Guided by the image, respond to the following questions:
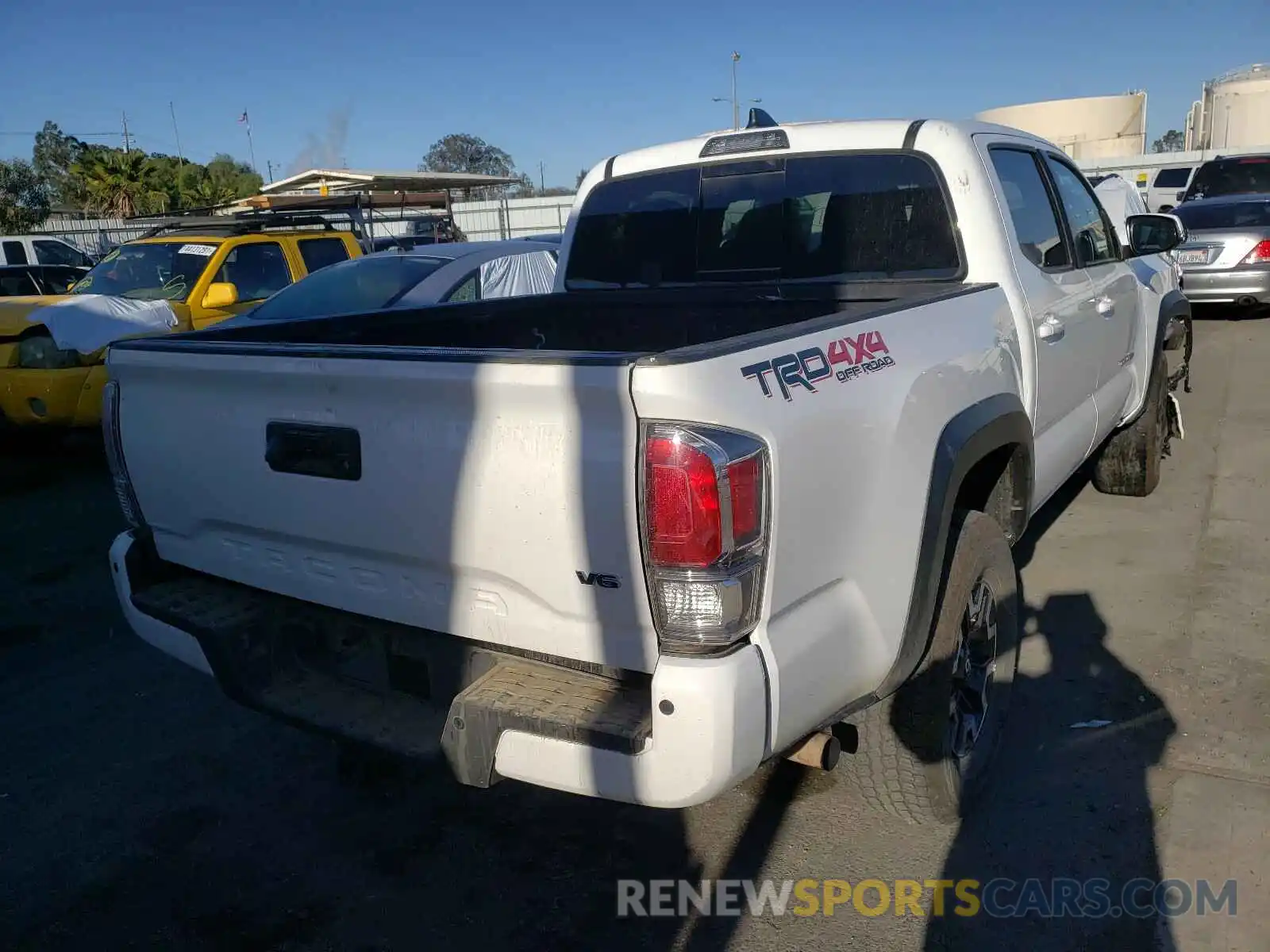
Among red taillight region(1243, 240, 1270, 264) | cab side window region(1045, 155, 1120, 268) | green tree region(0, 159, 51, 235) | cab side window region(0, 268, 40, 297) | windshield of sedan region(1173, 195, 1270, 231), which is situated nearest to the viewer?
cab side window region(1045, 155, 1120, 268)

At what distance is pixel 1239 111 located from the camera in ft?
119

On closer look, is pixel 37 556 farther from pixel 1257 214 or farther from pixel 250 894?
pixel 1257 214

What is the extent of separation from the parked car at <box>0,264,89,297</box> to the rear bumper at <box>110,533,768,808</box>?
10310 mm

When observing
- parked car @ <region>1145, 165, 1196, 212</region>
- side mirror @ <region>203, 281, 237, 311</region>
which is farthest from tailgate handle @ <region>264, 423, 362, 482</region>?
parked car @ <region>1145, 165, 1196, 212</region>

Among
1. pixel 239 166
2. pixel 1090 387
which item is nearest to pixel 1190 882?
pixel 1090 387

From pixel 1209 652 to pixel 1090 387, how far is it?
3.83 ft

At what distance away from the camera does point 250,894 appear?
291cm

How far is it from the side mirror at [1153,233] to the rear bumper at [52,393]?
7087 millimetres

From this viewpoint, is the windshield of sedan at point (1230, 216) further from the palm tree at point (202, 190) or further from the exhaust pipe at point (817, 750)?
the palm tree at point (202, 190)

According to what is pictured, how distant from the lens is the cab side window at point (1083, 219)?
14.0ft

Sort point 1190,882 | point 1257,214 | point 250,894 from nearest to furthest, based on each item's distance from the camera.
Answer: point 1190,882 < point 250,894 < point 1257,214

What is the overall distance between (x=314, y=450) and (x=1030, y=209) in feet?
9.33

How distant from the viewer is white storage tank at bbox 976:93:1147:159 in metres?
42.0

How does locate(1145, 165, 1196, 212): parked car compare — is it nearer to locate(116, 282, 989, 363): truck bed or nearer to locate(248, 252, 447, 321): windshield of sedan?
locate(248, 252, 447, 321): windshield of sedan
